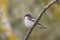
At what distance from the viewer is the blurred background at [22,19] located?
500cm

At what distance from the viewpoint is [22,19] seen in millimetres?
6703

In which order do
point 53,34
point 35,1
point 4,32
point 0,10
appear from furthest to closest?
point 35,1
point 53,34
point 0,10
point 4,32

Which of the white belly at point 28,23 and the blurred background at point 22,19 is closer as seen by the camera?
the blurred background at point 22,19

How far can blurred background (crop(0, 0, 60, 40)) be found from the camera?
5.00m

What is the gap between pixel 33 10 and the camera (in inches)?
244

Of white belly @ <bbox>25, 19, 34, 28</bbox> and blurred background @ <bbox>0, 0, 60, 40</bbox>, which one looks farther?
white belly @ <bbox>25, 19, 34, 28</bbox>

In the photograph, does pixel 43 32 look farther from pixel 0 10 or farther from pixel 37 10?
pixel 0 10

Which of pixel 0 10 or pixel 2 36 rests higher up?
pixel 0 10

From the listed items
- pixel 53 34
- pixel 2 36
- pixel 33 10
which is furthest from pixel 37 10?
pixel 2 36

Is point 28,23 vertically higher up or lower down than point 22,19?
lower down

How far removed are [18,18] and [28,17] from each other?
252mm

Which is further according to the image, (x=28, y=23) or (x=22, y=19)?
(x=22, y=19)

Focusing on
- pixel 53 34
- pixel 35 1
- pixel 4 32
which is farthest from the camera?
pixel 35 1

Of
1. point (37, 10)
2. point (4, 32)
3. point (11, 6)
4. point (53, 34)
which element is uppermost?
point (11, 6)
